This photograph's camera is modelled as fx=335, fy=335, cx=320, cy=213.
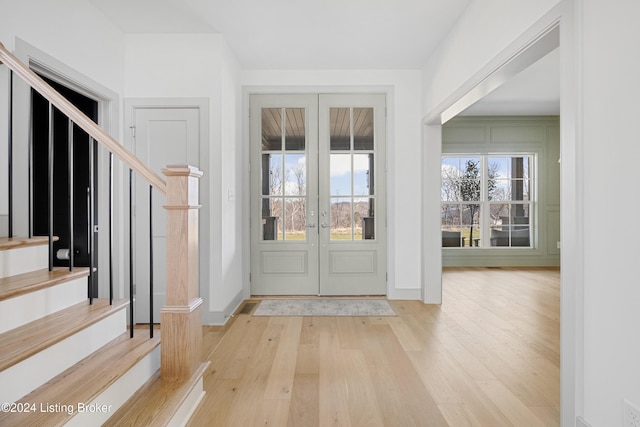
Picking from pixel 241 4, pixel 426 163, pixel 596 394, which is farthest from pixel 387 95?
pixel 596 394

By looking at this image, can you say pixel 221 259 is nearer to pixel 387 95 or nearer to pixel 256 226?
pixel 256 226

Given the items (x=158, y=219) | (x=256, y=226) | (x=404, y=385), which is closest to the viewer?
(x=404, y=385)

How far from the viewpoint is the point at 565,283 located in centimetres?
160

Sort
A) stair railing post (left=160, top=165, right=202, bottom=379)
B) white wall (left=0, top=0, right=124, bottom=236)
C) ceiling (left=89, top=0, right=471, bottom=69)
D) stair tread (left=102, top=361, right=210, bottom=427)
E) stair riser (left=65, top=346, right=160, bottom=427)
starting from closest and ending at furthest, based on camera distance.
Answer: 1. stair riser (left=65, top=346, right=160, bottom=427)
2. stair tread (left=102, top=361, right=210, bottom=427)
3. stair railing post (left=160, top=165, right=202, bottom=379)
4. white wall (left=0, top=0, right=124, bottom=236)
5. ceiling (left=89, top=0, right=471, bottom=69)

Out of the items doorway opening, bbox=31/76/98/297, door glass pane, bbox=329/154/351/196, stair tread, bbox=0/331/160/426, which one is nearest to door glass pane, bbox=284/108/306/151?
door glass pane, bbox=329/154/351/196

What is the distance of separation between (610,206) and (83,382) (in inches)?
90.9

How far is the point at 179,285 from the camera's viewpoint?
1788 millimetres

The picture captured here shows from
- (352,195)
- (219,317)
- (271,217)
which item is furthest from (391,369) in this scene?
(271,217)

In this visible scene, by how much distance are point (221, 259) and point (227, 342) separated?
80cm

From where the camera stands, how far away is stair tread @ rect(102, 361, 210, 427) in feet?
4.68

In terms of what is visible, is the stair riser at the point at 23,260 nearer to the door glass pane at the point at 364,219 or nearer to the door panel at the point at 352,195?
the door panel at the point at 352,195

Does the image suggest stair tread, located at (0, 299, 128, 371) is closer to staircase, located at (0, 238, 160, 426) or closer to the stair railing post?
staircase, located at (0, 238, 160, 426)

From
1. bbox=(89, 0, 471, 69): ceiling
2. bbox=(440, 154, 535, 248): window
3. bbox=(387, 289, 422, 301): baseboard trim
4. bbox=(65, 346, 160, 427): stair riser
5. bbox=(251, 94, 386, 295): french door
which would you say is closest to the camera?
bbox=(65, 346, 160, 427): stair riser

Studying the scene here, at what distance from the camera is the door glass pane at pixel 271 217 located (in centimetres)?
414
